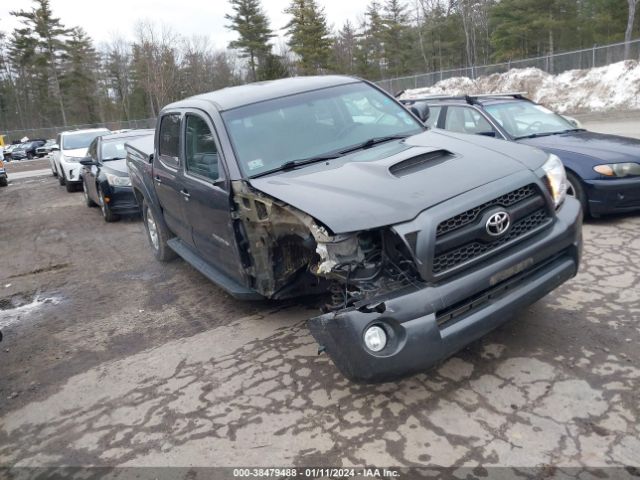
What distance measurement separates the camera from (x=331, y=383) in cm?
350

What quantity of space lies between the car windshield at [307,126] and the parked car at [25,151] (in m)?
40.8

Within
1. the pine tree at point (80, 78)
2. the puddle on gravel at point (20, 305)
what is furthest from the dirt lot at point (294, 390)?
the pine tree at point (80, 78)

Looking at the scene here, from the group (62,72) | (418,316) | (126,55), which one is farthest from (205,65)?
(418,316)

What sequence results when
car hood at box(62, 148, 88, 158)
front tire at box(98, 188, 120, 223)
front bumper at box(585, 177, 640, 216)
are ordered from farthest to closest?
car hood at box(62, 148, 88, 158), front tire at box(98, 188, 120, 223), front bumper at box(585, 177, 640, 216)

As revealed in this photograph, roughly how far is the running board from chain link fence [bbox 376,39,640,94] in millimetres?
23793

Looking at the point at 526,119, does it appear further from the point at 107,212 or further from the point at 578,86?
the point at 578,86

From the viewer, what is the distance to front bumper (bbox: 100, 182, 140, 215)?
31.4 feet

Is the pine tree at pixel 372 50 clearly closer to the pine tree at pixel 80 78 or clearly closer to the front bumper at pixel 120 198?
the pine tree at pixel 80 78

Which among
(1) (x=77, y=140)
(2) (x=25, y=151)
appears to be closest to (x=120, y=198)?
(1) (x=77, y=140)

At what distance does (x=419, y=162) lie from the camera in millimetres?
3590

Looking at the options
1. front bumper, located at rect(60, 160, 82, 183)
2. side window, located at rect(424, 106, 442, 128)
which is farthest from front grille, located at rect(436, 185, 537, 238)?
front bumper, located at rect(60, 160, 82, 183)

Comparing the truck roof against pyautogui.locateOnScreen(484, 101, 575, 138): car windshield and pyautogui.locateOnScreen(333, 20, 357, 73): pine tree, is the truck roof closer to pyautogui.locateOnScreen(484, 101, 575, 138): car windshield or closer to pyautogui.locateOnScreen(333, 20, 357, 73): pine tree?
pyautogui.locateOnScreen(484, 101, 575, 138): car windshield

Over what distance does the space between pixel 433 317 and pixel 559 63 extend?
2775 cm

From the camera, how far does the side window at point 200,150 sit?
4.32 meters
